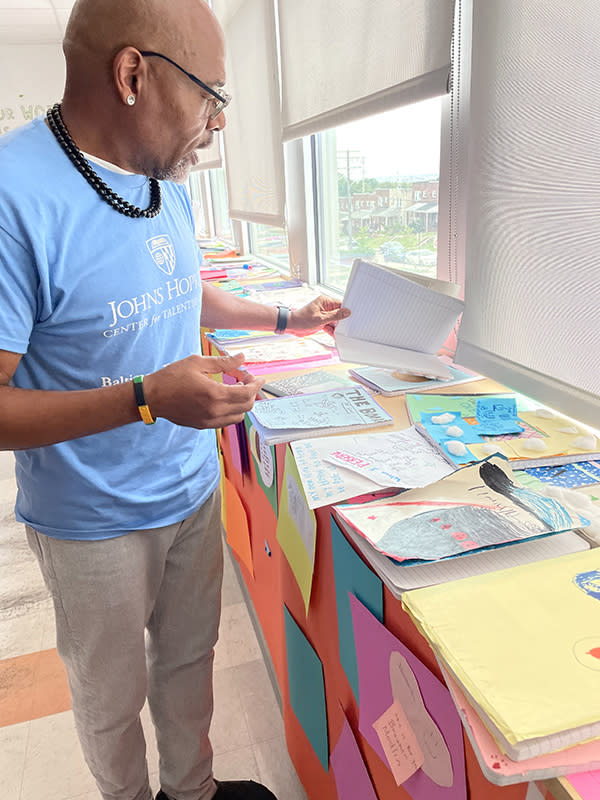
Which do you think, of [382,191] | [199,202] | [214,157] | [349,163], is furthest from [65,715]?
[199,202]

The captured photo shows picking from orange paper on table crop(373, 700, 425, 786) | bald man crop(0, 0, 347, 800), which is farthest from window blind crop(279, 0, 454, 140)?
orange paper on table crop(373, 700, 425, 786)

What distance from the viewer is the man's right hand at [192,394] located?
0.77 meters

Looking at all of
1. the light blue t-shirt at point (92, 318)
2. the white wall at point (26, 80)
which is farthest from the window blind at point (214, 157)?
the light blue t-shirt at point (92, 318)

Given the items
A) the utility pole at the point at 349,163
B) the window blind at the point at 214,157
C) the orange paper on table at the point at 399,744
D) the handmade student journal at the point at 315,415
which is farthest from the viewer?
the window blind at the point at 214,157

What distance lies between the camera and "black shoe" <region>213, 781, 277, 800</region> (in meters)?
1.23

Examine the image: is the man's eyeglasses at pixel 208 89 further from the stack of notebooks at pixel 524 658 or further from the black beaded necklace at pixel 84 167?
the stack of notebooks at pixel 524 658

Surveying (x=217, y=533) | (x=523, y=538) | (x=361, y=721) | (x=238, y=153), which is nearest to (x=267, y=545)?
(x=217, y=533)

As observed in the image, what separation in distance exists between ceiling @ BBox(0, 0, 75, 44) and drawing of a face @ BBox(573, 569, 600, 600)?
4010 millimetres

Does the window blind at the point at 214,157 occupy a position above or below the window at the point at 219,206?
above

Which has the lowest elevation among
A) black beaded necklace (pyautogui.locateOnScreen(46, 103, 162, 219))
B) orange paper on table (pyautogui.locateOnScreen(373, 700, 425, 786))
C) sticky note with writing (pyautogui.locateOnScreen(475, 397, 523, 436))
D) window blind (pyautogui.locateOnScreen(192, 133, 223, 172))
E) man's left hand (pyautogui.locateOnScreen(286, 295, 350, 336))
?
orange paper on table (pyautogui.locateOnScreen(373, 700, 425, 786))

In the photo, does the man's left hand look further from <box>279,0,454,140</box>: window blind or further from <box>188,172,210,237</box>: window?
<box>188,172,210,237</box>: window

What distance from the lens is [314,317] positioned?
1.30 meters

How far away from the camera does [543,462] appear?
Result: 0.84 meters

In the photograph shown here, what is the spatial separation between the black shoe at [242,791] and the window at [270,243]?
223cm
